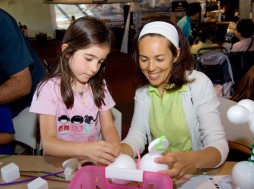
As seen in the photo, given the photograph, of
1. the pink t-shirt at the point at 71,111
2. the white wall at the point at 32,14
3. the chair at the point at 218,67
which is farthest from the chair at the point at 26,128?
the white wall at the point at 32,14

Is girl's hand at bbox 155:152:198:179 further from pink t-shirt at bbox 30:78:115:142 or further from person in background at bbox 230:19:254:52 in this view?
person in background at bbox 230:19:254:52

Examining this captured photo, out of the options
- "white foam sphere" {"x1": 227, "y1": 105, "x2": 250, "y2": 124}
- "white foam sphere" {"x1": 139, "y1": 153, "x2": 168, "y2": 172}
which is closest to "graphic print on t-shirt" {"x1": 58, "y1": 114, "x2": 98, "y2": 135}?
"white foam sphere" {"x1": 139, "y1": 153, "x2": 168, "y2": 172}

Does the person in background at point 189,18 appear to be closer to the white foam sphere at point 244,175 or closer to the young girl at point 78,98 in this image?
the young girl at point 78,98

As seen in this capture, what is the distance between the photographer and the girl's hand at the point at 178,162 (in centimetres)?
88

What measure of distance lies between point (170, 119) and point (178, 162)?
1.60 ft

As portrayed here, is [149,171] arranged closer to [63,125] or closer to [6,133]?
[63,125]

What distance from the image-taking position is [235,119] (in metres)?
0.73

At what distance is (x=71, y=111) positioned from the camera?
1427 millimetres

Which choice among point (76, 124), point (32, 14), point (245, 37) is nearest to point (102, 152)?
point (76, 124)

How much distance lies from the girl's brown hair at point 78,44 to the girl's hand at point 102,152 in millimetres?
391

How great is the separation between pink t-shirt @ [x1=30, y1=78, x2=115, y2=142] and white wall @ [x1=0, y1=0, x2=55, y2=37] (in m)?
11.6

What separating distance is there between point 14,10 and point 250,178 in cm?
1293

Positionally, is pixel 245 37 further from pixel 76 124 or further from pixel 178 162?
pixel 178 162

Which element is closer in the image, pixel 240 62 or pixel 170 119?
pixel 170 119
